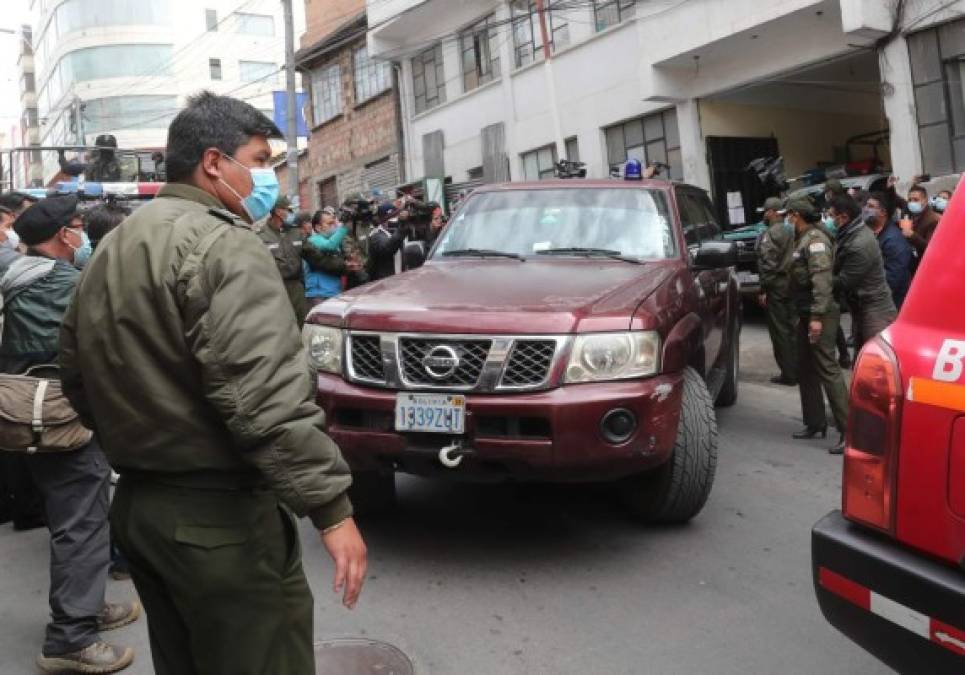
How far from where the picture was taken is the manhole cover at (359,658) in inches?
117

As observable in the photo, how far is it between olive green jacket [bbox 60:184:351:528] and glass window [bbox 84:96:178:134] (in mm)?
46214

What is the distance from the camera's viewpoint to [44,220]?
3281 mm

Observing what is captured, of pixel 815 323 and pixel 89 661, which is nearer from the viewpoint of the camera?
pixel 89 661

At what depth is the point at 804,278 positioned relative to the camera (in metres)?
5.86

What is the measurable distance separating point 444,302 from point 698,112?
12587 millimetres

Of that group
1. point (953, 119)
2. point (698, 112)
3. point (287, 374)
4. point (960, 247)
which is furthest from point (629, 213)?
point (698, 112)

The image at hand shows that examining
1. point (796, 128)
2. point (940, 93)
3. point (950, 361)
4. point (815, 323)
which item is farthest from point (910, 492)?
point (796, 128)

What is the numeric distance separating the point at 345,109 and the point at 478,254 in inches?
821

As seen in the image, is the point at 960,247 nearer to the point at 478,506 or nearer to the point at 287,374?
the point at 287,374

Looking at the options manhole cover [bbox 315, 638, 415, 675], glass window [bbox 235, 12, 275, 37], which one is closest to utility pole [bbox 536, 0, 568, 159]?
manhole cover [bbox 315, 638, 415, 675]

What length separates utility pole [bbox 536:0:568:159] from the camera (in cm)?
1627

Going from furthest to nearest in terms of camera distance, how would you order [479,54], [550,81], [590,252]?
1. [479,54]
2. [550,81]
3. [590,252]

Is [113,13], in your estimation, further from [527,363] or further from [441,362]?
[527,363]

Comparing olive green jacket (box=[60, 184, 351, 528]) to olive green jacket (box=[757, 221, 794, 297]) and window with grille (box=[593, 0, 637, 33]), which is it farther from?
window with grille (box=[593, 0, 637, 33])
